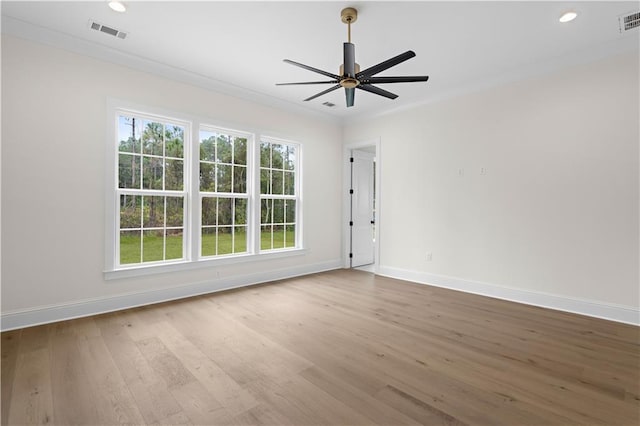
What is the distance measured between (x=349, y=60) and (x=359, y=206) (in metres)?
4.13

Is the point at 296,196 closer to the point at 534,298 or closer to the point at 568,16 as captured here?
the point at 534,298

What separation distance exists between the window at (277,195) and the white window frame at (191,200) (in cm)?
9

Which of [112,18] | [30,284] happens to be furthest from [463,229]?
[30,284]

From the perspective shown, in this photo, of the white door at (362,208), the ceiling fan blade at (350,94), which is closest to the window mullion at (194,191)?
the ceiling fan blade at (350,94)

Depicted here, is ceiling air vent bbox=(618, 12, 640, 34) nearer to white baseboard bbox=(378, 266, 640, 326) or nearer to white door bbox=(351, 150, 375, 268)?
white baseboard bbox=(378, 266, 640, 326)

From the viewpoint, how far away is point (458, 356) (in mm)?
2547

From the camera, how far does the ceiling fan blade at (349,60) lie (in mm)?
2576

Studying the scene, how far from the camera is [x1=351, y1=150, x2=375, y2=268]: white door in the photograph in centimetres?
644

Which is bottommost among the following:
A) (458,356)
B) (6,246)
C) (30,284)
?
(458,356)

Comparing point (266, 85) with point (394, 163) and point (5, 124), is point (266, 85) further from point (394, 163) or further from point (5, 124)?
point (5, 124)

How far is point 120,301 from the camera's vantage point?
144 inches

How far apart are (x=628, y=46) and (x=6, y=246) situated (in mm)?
6739

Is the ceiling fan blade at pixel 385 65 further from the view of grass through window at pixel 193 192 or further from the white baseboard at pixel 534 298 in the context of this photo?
the white baseboard at pixel 534 298

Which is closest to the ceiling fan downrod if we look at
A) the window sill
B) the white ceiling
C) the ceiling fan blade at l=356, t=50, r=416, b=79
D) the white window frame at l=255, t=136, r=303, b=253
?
the white ceiling
